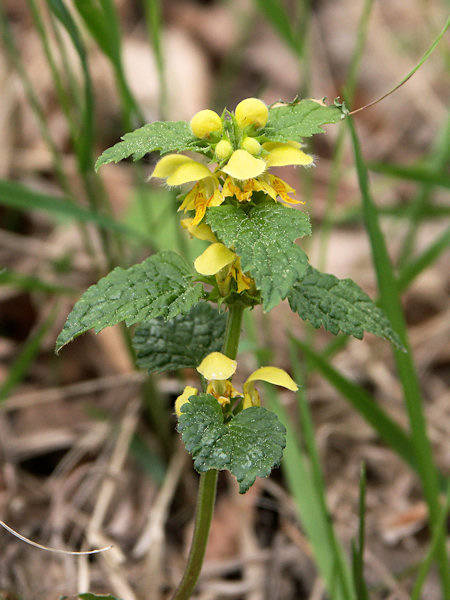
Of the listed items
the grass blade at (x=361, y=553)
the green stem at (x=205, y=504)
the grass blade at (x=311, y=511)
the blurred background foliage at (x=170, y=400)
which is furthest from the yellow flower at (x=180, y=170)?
the grass blade at (x=311, y=511)

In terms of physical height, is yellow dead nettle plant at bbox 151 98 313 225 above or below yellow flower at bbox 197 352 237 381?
above

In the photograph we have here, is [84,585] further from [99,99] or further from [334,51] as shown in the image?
[334,51]

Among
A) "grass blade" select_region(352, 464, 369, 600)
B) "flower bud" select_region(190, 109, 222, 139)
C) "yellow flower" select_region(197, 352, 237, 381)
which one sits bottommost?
"grass blade" select_region(352, 464, 369, 600)

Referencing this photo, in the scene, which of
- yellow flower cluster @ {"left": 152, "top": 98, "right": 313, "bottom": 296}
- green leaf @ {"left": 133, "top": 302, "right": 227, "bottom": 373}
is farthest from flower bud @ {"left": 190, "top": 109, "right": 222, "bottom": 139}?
green leaf @ {"left": 133, "top": 302, "right": 227, "bottom": 373}

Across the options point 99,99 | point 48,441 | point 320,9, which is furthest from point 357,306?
point 320,9

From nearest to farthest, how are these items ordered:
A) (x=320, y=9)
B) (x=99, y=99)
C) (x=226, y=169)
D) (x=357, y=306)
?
(x=226, y=169), (x=357, y=306), (x=99, y=99), (x=320, y=9)

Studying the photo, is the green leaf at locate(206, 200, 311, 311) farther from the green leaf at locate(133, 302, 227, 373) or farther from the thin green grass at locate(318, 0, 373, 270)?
the thin green grass at locate(318, 0, 373, 270)

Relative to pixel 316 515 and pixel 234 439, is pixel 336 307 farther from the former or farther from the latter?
pixel 316 515
